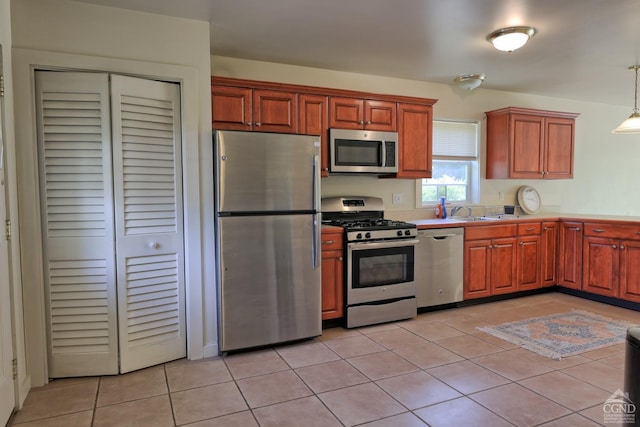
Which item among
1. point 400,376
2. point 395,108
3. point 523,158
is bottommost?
point 400,376

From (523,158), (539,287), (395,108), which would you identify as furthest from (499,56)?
(539,287)

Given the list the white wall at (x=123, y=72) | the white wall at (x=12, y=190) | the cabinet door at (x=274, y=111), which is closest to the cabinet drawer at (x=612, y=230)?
the cabinet door at (x=274, y=111)

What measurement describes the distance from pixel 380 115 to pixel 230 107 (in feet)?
4.90

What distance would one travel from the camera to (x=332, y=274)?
141 inches

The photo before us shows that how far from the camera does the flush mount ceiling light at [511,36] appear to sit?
123 inches

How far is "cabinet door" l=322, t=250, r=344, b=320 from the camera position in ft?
11.6

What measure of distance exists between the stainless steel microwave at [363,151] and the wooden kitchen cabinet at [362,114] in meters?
0.08

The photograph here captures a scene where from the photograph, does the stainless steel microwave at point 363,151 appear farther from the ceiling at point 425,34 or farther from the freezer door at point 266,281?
the freezer door at point 266,281

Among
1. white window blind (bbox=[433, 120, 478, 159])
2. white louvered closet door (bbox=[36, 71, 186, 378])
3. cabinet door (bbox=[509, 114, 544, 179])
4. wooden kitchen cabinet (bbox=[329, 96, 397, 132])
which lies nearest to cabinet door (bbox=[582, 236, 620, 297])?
cabinet door (bbox=[509, 114, 544, 179])

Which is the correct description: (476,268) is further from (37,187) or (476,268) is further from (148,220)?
(37,187)

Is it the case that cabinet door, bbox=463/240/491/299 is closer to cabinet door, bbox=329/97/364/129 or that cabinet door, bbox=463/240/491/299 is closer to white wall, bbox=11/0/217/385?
cabinet door, bbox=329/97/364/129

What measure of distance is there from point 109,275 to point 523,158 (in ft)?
14.9

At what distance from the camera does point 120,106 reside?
2684mm

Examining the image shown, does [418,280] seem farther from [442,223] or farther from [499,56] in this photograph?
[499,56]
